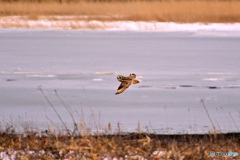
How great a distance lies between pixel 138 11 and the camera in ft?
71.1

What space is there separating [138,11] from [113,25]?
4.38 metres

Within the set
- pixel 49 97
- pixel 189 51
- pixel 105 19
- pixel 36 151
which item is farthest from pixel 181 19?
pixel 36 151

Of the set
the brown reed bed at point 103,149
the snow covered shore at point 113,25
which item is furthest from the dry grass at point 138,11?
the brown reed bed at point 103,149

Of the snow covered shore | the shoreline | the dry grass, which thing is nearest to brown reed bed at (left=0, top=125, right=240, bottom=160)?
the shoreline

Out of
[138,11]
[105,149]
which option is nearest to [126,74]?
[105,149]

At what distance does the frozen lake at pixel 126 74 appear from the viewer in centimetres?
503

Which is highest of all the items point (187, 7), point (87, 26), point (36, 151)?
point (187, 7)

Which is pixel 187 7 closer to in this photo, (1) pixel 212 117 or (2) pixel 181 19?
(2) pixel 181 19

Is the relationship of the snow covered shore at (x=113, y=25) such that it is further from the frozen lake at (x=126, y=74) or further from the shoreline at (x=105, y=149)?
the shoreline at (x=105, y=149)

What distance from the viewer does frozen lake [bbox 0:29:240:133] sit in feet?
16.5

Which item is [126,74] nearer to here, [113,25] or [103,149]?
[103,149]

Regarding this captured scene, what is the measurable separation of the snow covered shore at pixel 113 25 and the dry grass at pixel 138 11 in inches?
42.6

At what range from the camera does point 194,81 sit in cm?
731

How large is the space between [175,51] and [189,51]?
34 centimetres
